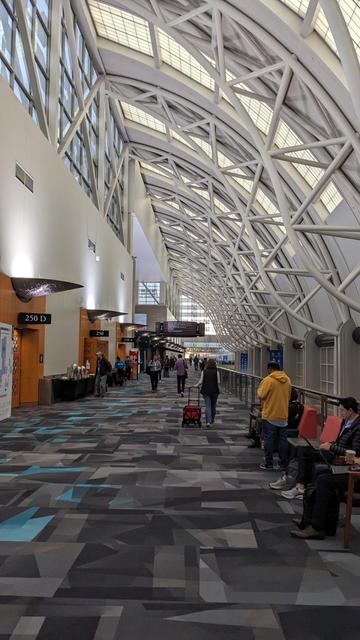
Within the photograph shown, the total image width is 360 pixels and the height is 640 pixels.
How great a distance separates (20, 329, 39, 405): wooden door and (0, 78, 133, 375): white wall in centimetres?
124

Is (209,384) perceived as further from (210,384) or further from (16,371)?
(16,371)

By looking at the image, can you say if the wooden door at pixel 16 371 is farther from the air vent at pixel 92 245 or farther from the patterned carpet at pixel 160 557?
the air vent at pixel 92 245

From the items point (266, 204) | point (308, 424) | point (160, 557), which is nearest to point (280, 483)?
point (308, 424)

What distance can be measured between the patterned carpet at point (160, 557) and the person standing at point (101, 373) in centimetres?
1185

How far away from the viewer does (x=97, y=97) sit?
26781 millimetres

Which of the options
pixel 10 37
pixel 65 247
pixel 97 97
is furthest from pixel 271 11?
pixel 97 97

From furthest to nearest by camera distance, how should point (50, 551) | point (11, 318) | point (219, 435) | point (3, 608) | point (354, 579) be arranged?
point (11, 318) < point (219, 435) < point (50, 551) < point (354, 579) < point (3, 608)

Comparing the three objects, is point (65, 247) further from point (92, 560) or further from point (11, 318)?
point (92, 560)

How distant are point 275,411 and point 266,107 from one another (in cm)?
1373

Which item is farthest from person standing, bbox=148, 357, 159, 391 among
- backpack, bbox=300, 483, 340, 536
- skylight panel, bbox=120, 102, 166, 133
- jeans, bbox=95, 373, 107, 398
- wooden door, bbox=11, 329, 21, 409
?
backpack, bbox=300, 483, 340, 536

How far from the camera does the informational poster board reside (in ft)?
40.6

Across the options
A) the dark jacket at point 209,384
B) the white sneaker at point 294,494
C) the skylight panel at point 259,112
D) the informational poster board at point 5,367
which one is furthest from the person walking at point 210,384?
the skylight panel at point 259,112

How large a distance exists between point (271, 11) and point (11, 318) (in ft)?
A: 32.5

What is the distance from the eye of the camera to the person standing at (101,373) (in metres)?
20.3
